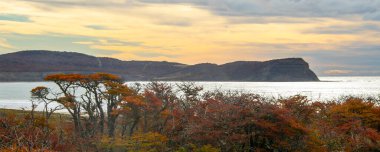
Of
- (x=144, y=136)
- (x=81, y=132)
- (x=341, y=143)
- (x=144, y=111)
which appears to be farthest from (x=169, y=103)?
(x=341, y=143)

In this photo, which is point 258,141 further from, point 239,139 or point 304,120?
point 304,120

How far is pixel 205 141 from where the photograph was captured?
95.8 feet

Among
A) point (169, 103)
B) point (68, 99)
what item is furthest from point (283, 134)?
point (68, 99)

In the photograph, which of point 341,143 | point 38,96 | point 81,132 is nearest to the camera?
point 341,143

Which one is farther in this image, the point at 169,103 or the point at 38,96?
the point at 38,96

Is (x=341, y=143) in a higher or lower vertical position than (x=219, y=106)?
lower

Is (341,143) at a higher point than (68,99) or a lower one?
lower

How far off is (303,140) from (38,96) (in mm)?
35102

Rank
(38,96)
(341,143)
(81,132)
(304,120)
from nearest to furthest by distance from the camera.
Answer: (341,143) < (304,120) < (81,132) < (38,96)

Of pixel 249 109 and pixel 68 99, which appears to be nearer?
pixel 249 109

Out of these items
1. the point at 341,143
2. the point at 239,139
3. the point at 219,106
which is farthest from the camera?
the point at 341,143

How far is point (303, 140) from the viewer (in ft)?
94.3

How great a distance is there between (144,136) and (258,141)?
773 centimetres

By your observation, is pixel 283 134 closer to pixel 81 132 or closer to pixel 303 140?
pixel 303 140
